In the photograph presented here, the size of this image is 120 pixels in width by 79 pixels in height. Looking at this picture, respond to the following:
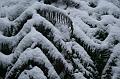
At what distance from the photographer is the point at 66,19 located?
218 centimetres

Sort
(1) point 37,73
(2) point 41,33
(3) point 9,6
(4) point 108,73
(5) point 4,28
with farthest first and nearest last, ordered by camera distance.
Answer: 1. (3) point 9,6
2. (5) point 4,28
3. (2) point 41,33
4. (4) point 108,73
5. (1) point 37,73

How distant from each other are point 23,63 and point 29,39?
0.21m

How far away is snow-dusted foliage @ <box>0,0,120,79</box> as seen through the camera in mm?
1774

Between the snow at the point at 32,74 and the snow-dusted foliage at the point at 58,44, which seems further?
the snow-dusted foliage at the point at 58,44

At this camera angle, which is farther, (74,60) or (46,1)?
(46,1)

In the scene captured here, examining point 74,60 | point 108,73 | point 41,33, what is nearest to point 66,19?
point 41,33

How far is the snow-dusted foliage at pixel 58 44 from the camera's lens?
1.77m

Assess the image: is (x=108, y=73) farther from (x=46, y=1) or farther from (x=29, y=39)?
(x=46, y=1)

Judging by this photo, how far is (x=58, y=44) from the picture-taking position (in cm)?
195

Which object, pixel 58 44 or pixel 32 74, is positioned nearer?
pixel 32 74

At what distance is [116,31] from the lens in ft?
7.23

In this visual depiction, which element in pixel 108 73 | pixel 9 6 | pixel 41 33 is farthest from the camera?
pixel 9 6

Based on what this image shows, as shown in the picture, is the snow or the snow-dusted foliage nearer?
the snow

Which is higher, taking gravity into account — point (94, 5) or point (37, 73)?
point (94, 5)
